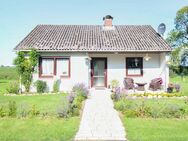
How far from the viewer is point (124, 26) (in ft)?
93.2

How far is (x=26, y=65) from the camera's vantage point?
2142 centimetres

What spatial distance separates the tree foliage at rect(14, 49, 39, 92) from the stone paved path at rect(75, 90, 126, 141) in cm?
827

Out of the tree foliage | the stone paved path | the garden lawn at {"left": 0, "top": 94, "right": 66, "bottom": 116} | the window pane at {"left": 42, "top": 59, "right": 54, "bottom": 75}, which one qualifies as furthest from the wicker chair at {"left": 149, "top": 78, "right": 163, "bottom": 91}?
the tree foliage

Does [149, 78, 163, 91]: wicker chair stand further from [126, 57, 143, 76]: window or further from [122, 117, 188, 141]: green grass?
[122, 117, 188, 141]: green grass

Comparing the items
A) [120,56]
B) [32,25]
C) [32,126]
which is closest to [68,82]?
[120,56]

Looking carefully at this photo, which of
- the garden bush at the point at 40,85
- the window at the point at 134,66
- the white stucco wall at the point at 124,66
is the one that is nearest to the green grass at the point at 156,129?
the garden bush at the point at 40,85

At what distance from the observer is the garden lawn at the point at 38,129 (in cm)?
866

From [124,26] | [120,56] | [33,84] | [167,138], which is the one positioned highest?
[124,26]

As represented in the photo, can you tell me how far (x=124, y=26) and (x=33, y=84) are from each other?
432 inches

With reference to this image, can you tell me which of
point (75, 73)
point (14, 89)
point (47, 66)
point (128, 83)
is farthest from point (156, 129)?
point (47, 66)

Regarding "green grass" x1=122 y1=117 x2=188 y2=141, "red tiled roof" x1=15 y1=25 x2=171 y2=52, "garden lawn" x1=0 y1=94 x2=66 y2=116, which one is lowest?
"green grass" x1=122 y1=117 x2=188 y2=141

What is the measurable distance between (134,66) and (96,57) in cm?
303

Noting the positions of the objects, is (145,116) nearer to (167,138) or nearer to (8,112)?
(167,138)

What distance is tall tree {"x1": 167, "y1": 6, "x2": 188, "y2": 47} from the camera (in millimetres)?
36781
